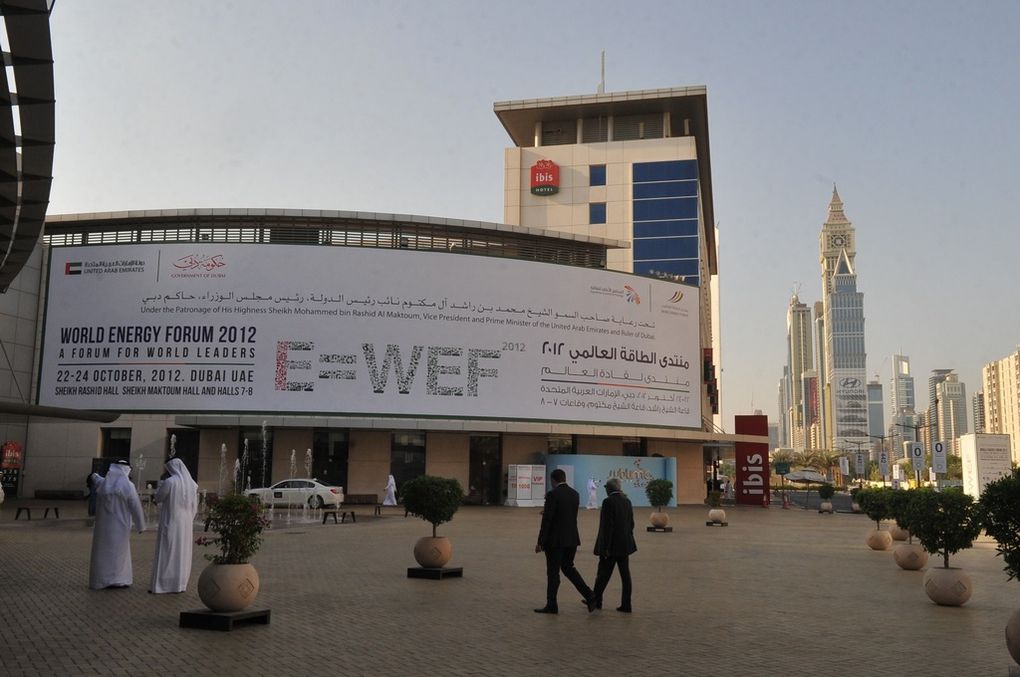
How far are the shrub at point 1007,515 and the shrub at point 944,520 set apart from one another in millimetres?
5351

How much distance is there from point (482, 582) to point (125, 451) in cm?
3431

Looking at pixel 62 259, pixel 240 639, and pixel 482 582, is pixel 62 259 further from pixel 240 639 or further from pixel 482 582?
pixel 240 639

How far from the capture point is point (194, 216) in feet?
151

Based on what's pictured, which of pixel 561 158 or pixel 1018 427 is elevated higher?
pixel 561 158

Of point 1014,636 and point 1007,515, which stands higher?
point 1007,515

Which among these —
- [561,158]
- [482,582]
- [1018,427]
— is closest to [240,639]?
[482,582]

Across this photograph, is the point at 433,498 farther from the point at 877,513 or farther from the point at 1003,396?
the point at 1003,396

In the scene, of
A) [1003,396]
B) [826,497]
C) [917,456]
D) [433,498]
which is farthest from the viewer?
[1003,396]

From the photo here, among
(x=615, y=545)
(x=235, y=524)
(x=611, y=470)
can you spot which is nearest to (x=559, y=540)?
(x=615, y=545)

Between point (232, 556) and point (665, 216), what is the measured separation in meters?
57.2

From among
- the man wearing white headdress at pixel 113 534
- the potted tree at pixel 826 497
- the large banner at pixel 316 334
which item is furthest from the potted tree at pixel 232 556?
the potted tree at pixel 826 497

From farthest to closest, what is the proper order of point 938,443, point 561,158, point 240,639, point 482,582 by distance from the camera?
point 561,158, point 938,443, point 482,582, point 240,639

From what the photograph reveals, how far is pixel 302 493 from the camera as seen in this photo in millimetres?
37688

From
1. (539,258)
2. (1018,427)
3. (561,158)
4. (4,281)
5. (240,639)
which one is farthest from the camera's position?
(1018,427)
